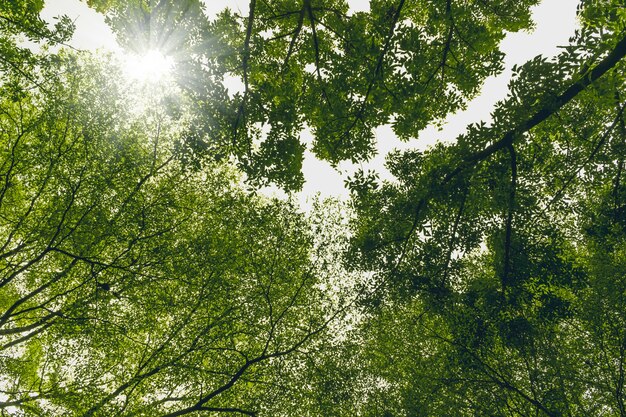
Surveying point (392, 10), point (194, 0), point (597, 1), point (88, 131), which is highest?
point (88, 131)

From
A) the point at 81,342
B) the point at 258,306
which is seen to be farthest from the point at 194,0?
the point at 81,342

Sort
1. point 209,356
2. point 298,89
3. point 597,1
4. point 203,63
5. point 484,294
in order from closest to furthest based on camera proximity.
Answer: point 597,1 < point 203,63 < point 298,89 < point 484,294 < point 209,356

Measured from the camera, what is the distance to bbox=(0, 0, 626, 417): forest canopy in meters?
7.98

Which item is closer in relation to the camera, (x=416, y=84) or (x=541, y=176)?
(x=416, y=84)

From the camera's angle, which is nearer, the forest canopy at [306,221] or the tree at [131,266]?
the forest canopy at [306,221]

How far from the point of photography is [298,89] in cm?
876

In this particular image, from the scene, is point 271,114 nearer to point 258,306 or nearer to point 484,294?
point 484,294

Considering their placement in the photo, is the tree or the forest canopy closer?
the forest canopy

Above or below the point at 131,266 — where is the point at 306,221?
above

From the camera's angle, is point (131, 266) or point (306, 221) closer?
point (131, 266)

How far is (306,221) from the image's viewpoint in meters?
17.8

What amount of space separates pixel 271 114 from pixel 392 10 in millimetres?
3581

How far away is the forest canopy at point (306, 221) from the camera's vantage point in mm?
7977

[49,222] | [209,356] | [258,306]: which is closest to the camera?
[49,222]
